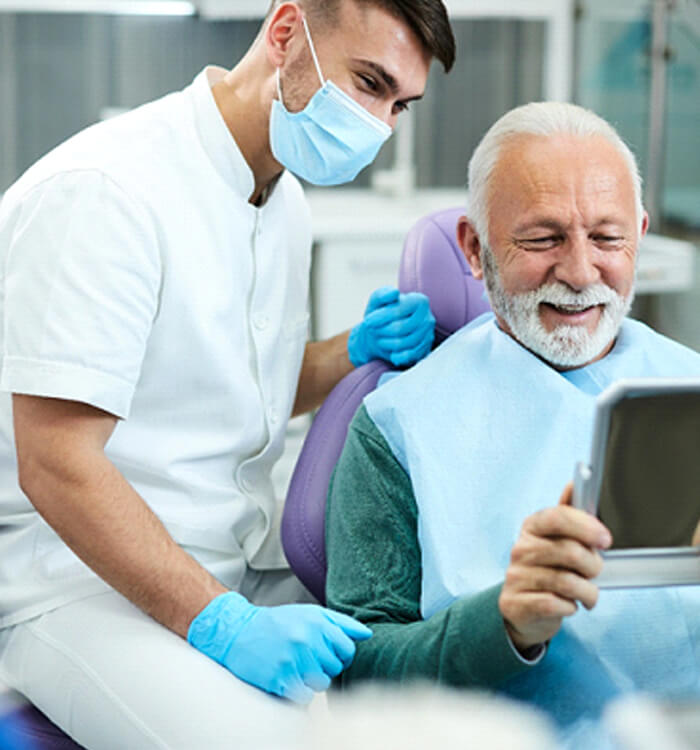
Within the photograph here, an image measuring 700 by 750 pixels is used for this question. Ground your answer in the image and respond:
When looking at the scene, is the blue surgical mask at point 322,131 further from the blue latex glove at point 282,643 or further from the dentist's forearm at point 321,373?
the blue latex glove at point 282,643

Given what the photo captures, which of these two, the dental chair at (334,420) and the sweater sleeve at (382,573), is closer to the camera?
the sweater sleeve at (382,573)

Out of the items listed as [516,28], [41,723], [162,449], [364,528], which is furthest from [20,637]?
[516,28]

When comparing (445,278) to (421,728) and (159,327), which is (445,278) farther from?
(421,728)

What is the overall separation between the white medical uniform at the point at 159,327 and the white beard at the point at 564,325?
401mm

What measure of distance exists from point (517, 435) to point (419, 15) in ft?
2.05

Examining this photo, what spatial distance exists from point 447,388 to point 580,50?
2.96 m

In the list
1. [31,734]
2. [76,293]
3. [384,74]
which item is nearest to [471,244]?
[384,74]

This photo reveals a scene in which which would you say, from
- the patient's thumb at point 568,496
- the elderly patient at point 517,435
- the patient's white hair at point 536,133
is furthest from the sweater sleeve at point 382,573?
the patient's white hair at point 536,133

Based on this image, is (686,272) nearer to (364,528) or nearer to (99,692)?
(364,528)

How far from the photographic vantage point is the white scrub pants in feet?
3.93

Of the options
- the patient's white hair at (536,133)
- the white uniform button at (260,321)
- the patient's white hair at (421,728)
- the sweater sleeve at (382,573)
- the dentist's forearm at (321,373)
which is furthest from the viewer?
the dentist's forearm at (321,373)

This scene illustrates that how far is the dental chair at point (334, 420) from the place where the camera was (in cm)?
138

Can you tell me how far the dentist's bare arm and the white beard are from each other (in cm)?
54

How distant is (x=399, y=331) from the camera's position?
64.1 inches
